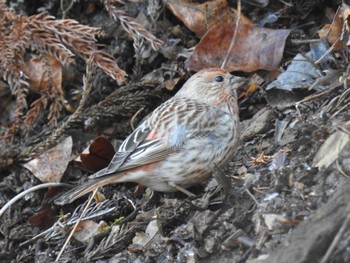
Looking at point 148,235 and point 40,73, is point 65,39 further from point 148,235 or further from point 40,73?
point 148,235

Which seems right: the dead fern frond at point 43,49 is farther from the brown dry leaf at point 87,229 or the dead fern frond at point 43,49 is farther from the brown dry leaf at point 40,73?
the brown dry leaf at point 87,229

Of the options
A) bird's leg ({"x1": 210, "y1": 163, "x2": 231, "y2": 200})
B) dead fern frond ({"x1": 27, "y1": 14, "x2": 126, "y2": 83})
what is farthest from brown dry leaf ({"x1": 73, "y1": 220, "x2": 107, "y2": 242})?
dead fern frond ({"x1": 27, "y1": 14, "x2": 126, "y2": 83})

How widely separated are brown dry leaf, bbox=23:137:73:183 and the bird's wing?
851 mm

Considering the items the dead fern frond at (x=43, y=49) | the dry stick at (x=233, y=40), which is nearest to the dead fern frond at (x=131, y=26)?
the dead fern frond at (x=43, y=49)

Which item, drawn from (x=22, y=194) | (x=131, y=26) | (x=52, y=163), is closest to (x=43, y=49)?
(x=131, y=26)

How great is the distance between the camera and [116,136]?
21.7 ft

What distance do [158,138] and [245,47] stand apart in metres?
1.22

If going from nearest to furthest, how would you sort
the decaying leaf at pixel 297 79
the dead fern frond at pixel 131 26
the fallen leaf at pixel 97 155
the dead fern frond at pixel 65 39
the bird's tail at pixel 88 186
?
the bird's tail at pixel 88 186 < the decaying leaf at pixel 297 79 < the fallen leaf at pixel 97 155 < the dead fern frond at pixel 65 39 < the dead fern frond at pixel 131 26

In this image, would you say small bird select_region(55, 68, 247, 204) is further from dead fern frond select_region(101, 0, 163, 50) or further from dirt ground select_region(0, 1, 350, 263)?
dead fern frond select_region(101, 0, 163, 50)

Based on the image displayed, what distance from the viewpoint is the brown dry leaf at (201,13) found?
21.8 feet

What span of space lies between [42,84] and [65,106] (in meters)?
0.27

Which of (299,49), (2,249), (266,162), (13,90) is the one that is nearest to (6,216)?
(2,249)

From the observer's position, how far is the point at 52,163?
6293mm

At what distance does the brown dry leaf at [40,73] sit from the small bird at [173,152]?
1228mm
